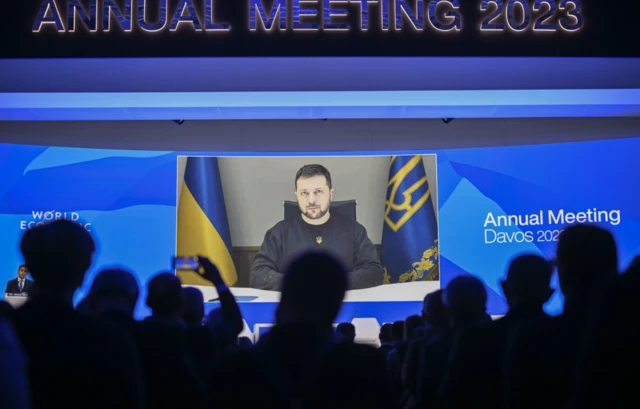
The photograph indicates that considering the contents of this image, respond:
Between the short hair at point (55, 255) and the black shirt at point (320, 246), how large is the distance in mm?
8391

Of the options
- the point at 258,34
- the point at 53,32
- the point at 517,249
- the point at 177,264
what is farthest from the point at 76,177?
the point at 177,264

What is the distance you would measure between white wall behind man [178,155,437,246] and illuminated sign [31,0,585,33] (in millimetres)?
2310

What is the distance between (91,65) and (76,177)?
1.71m

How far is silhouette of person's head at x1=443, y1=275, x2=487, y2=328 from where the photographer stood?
10.5ft

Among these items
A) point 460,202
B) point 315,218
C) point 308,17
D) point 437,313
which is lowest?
point 437,313

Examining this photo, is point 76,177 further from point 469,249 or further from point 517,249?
point 517,249

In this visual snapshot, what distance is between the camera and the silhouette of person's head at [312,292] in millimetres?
1878

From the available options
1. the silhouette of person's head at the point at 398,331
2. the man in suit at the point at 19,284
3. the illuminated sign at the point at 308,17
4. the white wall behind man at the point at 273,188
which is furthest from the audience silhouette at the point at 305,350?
the man in suit at the point at 19,284

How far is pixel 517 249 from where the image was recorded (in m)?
10.1

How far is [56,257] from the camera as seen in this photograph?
1784 mm

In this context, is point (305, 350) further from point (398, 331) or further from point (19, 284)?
point (19, 284)

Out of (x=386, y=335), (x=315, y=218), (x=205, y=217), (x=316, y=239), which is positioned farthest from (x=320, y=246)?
(x=386, y=335)

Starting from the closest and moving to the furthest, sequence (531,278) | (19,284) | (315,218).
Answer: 1. (531,278)
2. (19,284)
3. (315,218)

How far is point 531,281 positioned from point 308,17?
21.5 ft
